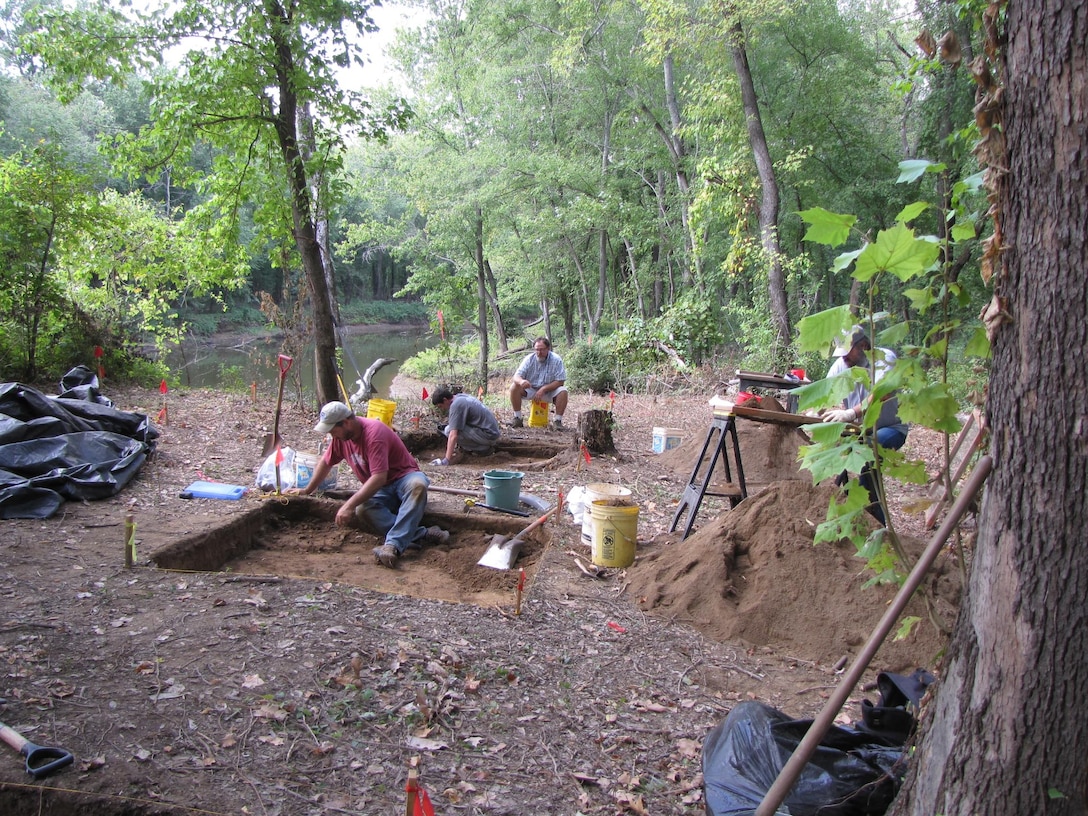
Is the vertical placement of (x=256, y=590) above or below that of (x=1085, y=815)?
below

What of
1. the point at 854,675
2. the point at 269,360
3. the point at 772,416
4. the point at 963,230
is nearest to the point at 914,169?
the point at 963,230

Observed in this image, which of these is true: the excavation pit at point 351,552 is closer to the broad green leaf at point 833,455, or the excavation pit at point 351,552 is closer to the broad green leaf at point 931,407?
the broad green leaf at point 833,455

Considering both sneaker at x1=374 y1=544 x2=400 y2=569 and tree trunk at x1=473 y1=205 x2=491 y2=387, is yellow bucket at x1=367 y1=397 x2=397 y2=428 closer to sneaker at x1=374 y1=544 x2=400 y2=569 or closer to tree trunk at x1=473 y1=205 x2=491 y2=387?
sneaker at x1=374 y1=544 x2=400 y2=569

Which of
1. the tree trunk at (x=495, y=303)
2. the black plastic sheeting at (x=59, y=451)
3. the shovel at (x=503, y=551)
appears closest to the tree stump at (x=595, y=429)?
the shovel at (x=503, y=551)

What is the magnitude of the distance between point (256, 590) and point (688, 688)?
258 cm

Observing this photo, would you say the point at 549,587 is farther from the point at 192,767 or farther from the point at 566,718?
the point at 192,767

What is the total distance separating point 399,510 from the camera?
574 cm

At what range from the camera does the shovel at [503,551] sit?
543cm

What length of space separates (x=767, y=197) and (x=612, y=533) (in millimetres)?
10299

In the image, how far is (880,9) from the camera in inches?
881

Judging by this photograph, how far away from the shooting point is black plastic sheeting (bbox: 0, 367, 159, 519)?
525 cm

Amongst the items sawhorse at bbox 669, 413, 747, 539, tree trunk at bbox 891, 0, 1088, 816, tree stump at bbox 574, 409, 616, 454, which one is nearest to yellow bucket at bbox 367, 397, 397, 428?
tree stump at bbox 574, 409, 616, 454

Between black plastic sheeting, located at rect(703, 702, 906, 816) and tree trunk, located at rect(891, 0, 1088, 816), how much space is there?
14.2 inches

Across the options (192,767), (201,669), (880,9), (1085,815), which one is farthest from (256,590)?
(880,9)
